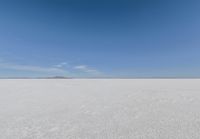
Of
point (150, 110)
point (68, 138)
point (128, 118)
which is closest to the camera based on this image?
point (68, 138)

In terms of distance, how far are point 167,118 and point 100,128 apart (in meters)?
1.71

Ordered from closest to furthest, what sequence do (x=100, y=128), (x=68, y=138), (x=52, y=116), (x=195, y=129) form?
(x=68, y=138) → (x=195, y=129) → (x=100, y=128) → (x=52, y=116)

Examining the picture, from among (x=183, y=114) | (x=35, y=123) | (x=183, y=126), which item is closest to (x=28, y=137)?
(x=35, y=123)

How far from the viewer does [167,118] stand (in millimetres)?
3164

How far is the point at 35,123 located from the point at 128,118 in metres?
2.22

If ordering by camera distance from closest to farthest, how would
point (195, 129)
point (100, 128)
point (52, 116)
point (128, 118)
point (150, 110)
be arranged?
point (195, 129) < point (100, 128) < point (128, 118) < point (52, 116) < point (150, 110)

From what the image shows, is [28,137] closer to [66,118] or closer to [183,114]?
[66,118]

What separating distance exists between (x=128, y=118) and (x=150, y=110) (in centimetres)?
97

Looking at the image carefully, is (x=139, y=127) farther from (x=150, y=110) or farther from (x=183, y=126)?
(x=150, y=110)

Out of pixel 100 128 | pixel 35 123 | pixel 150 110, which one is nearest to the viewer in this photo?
pixel 100 128

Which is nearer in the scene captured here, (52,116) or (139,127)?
(139,127)

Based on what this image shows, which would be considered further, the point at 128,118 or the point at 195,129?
the point at 128,118

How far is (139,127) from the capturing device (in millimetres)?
2715

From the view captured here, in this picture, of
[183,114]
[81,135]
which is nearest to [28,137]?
[81,135]
